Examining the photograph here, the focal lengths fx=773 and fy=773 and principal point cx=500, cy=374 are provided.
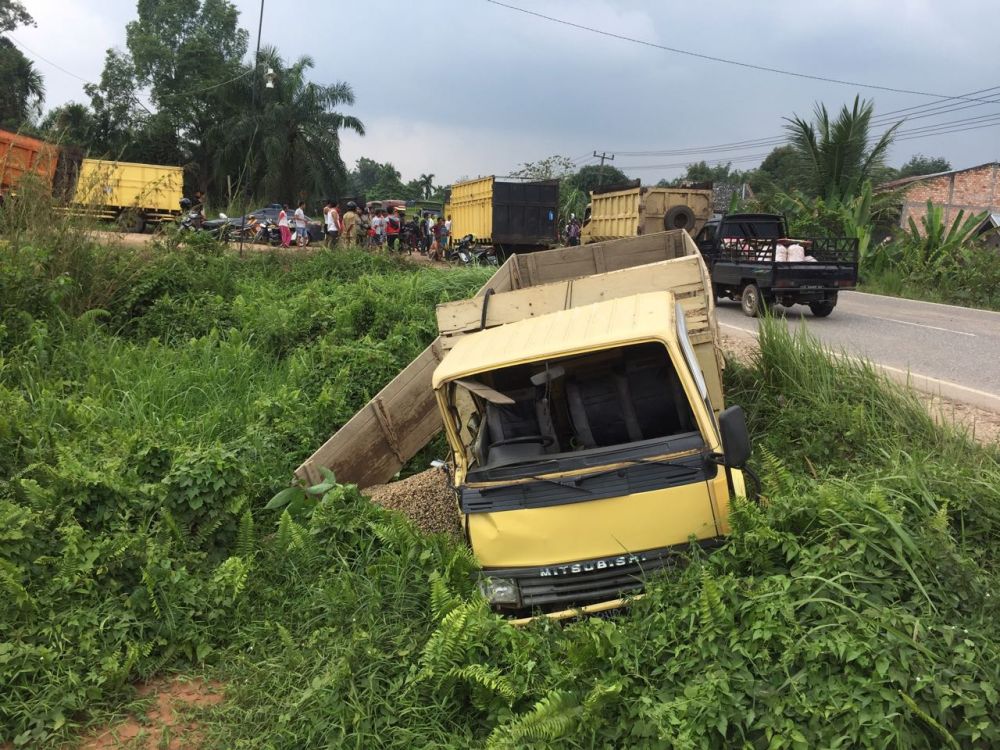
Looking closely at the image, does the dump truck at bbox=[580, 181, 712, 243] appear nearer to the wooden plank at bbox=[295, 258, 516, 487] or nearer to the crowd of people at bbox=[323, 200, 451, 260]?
the crowd of people at bbox=[323, 200, 451, 260]

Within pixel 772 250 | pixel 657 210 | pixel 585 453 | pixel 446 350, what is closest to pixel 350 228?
pixel 657 210

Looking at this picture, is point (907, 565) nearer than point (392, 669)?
Yes

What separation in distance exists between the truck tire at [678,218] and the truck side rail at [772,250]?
3.90 m

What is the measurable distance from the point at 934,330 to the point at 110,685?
1231cm

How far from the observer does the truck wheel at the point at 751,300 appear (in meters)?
13.9

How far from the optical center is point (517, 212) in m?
22.9

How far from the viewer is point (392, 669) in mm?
3926

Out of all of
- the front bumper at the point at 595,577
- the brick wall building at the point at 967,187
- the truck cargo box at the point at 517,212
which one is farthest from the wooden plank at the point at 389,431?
the brick wall building at the point at 967,187

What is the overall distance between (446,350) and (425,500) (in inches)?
46.6

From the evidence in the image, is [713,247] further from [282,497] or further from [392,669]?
[392,669]

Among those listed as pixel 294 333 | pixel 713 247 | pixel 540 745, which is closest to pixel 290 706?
pixel 540 745

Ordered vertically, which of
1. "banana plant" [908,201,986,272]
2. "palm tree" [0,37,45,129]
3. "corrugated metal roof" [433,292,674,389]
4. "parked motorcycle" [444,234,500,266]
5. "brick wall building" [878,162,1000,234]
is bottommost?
"corrugated metal roof" [433,292,674,389]

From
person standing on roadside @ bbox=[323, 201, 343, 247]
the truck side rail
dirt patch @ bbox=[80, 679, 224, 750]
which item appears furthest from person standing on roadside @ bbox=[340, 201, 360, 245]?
dirt patch @ bbox=[80, 679, 224, 750]

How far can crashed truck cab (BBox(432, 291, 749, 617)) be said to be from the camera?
12.9ft
